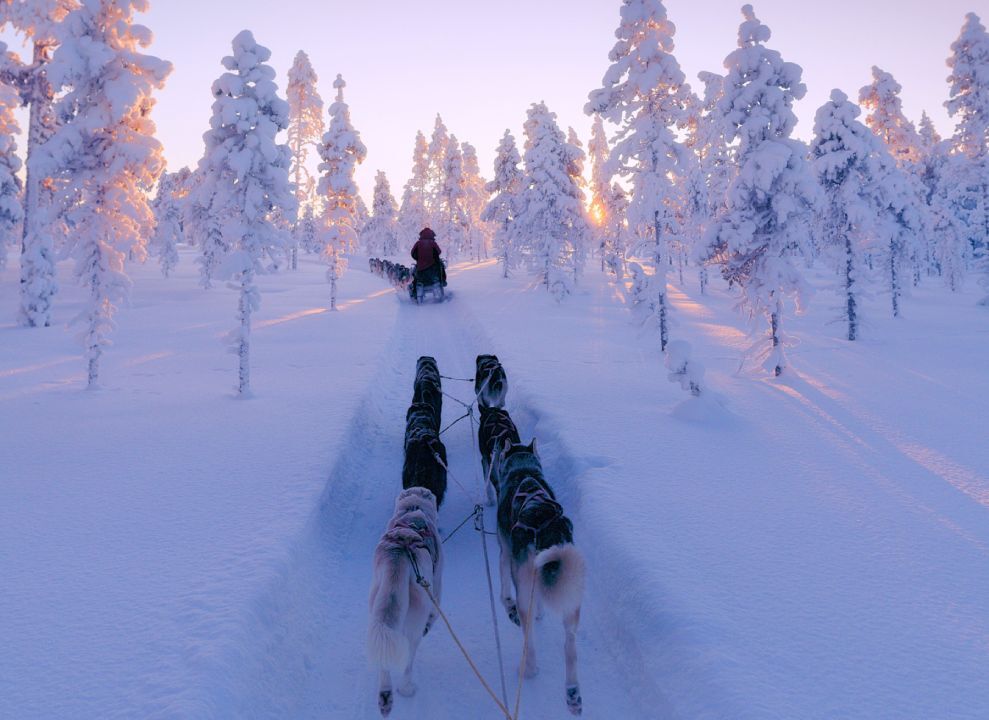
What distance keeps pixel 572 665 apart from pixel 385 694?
4.41 feet

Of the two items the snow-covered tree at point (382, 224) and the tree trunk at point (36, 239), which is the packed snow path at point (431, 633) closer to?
the tree trunk at point (36, 239)

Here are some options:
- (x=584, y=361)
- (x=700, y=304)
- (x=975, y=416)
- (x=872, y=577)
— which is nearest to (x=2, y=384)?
(x=584, y=361)

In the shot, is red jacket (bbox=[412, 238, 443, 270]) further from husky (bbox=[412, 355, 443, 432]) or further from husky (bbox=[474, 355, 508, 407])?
husky (bbox=[474, 355, 508, 407])

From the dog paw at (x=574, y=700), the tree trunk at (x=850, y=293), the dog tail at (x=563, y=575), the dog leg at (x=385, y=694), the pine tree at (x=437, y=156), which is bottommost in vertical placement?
the dog paw at (x=574, y=700)

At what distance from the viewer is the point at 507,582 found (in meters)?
5.14

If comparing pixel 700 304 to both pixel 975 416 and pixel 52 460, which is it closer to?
pixel 975 416

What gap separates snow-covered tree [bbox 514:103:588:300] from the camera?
110 feet

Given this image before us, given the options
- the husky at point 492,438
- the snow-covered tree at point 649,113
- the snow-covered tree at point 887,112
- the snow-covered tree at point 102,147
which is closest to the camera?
the husky at point 492,438

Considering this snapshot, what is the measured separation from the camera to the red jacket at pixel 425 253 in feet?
91.4

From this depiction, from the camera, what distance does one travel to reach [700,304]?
114 ft

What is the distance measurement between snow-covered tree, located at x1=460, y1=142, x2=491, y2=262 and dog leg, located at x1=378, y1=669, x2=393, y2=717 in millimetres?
66749

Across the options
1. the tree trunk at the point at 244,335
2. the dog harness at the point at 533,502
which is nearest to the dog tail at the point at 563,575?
the dog harness at the point at 533,502

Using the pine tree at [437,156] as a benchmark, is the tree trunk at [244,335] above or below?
below

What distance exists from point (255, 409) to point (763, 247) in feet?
41.0
